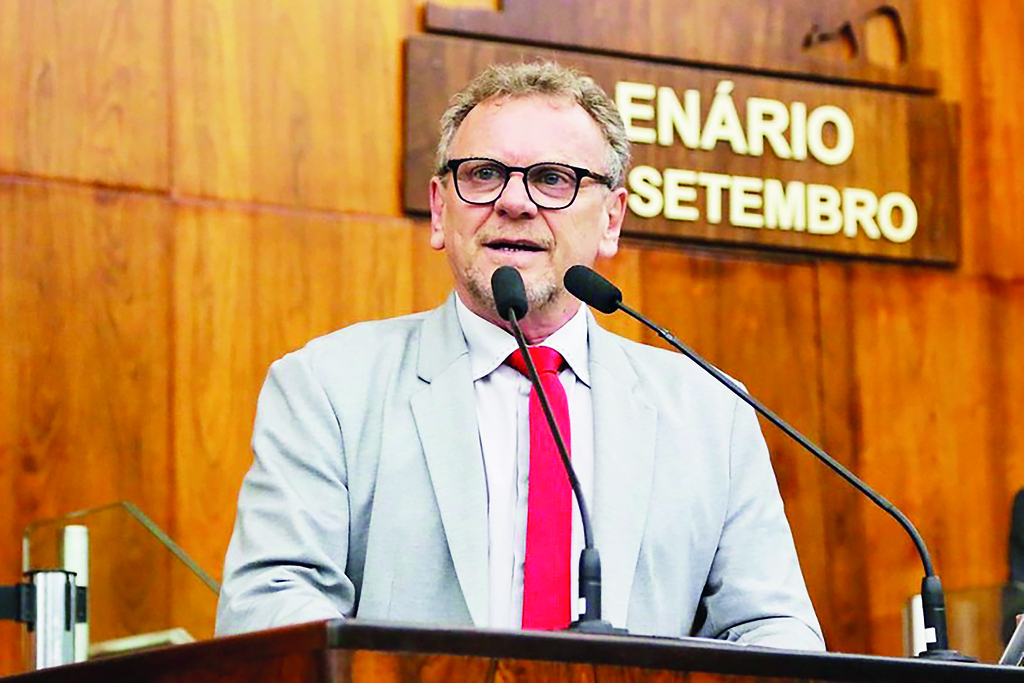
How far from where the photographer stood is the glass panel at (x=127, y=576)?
3.98 meters

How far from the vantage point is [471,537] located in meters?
2.91

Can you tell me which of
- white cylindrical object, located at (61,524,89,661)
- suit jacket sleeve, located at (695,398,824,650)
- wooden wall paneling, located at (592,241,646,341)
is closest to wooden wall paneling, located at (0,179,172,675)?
white cylindrical object, located at (61,524,89,661)

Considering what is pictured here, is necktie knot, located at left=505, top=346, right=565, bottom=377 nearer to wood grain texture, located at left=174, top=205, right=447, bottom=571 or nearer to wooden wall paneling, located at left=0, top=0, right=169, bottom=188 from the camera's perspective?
wood grain texture, located at left=174, top=205, right=447, bottom=571

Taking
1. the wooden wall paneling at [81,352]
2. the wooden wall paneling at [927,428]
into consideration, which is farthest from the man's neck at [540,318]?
the wooden wall paneling at [927,428]

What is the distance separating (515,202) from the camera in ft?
10.2

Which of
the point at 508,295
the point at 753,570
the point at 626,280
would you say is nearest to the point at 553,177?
the point at 508,295

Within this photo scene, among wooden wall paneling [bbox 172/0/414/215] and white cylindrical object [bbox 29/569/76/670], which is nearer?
white cylindrical object [bbox 29/569/76/670]

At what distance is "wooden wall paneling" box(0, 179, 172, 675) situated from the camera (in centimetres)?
448

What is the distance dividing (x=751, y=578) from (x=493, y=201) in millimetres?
693

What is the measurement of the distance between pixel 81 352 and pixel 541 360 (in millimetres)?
1721

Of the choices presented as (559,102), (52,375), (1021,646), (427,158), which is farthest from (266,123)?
(1021,646)

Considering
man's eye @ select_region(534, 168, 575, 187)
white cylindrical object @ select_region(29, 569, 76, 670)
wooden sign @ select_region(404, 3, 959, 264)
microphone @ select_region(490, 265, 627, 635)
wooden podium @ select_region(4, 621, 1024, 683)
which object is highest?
wooden sign @ select_region(404, 3, 959, 264)

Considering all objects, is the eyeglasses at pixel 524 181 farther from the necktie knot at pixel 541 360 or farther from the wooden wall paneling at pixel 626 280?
the wooden wall paneling at pixel 626 280

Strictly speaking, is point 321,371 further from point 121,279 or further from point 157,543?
point 121,279
